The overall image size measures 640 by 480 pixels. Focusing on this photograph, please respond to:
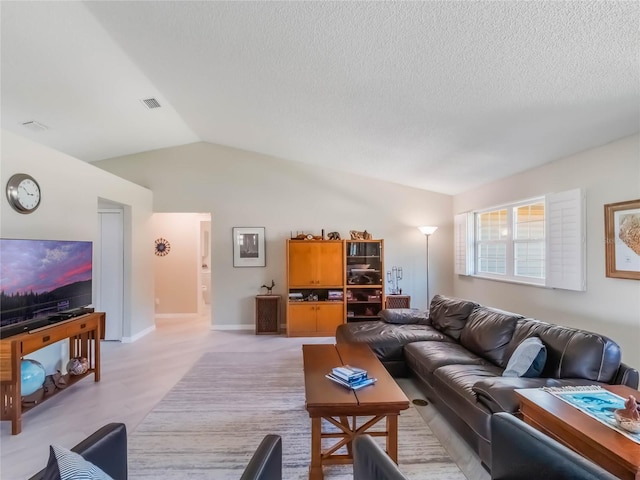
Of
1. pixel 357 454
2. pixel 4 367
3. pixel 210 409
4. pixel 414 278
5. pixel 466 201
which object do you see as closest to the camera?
pixel 357 454

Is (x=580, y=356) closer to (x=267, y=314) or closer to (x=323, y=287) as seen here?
(x=323, y=287)

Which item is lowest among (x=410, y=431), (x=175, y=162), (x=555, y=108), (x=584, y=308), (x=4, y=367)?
(x=410, y=431)

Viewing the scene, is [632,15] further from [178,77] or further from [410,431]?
[178,77]

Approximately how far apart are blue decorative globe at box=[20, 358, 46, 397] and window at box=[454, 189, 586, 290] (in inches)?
194

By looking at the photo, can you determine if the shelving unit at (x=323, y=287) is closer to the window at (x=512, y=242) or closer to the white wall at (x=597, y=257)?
the window at (x=512, y=242)

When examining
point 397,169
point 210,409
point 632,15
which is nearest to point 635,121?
point 632,15

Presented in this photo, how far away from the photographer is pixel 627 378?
1.93 m

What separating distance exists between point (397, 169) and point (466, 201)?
4.56 ft

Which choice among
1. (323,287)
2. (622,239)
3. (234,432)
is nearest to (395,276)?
(323,287)

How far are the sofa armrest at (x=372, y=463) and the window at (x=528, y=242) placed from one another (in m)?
2.98

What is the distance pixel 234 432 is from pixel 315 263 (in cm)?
301

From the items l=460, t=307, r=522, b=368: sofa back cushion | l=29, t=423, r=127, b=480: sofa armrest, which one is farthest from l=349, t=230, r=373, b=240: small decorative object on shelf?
l=29, t=423, r=127, b=480: sofa armrest

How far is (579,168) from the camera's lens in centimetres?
313

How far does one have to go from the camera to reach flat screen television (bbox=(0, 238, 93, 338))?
2478 mm
